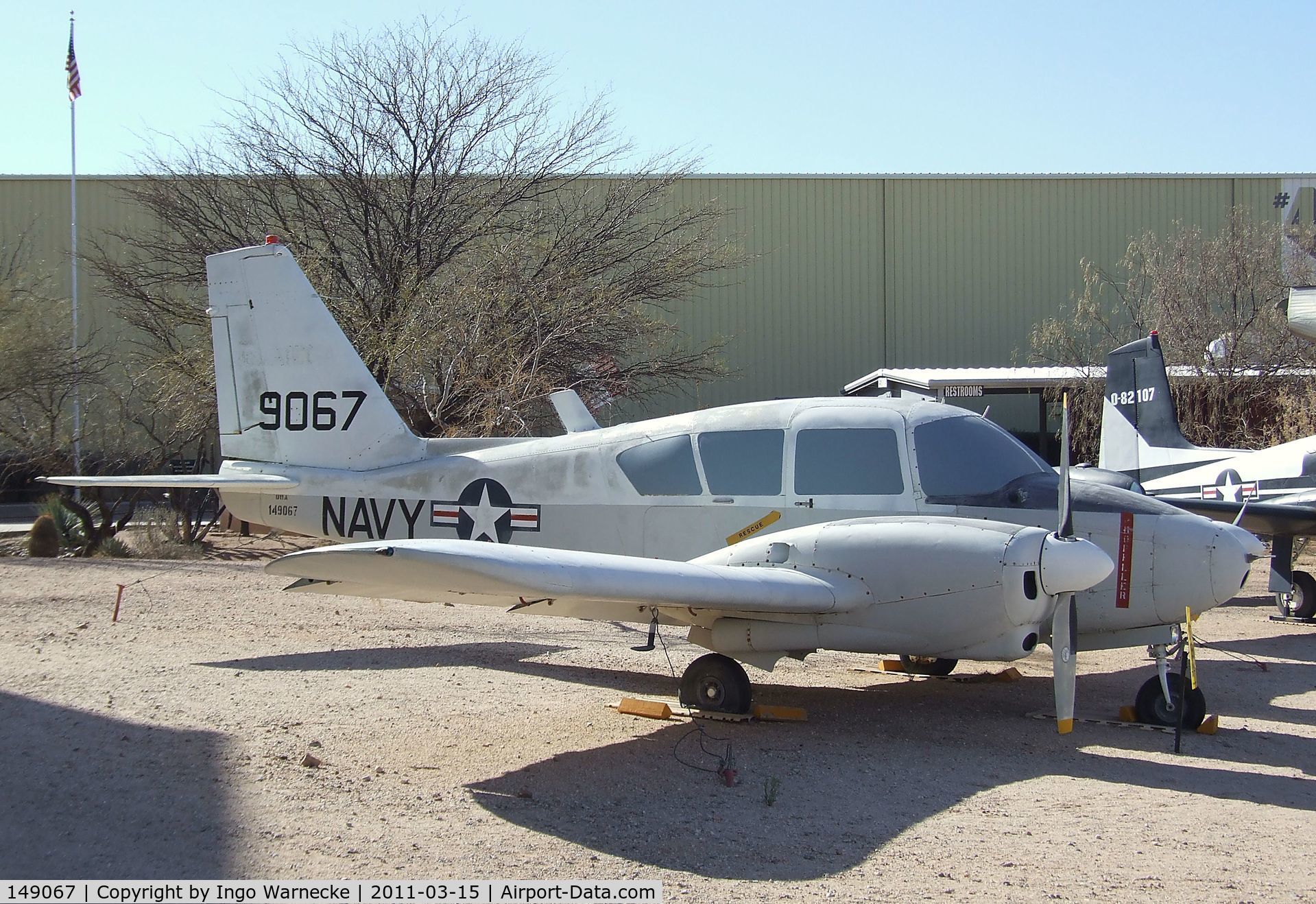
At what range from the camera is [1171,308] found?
23734mm

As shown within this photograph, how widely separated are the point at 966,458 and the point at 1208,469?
9553 millimetres

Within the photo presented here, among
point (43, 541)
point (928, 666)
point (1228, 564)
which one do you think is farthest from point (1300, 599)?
point (43, 541)

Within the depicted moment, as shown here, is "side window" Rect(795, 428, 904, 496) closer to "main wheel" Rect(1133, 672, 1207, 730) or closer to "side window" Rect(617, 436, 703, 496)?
"side window" Rect(617, 436, 703, 496)

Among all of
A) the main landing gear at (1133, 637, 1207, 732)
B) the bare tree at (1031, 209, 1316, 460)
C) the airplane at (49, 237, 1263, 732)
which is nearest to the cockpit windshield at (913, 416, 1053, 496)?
the airplane at (49, 237, 1263, 732)

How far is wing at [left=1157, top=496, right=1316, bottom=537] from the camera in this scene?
40.8 feet

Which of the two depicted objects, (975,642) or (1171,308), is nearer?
(975,642)

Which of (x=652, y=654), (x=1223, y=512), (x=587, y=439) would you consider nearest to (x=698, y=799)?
(x=587, y=439)

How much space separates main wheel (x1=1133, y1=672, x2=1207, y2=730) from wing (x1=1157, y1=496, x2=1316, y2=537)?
555 centimetres

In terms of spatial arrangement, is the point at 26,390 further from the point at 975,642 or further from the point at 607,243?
the point at 975,642

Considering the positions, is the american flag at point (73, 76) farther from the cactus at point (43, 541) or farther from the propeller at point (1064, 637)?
the propeller at point (1064, 637)

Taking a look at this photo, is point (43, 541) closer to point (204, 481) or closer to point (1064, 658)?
point (204, 481)

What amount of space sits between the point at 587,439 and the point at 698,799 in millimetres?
3826

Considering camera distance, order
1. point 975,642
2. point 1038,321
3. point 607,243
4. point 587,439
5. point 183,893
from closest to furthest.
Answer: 1. point 183,893
2. point 975,642
3. point 587,439
4. point 607,243
5. point 1038,321

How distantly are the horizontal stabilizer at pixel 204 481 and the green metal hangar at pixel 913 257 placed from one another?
22.0 meters
